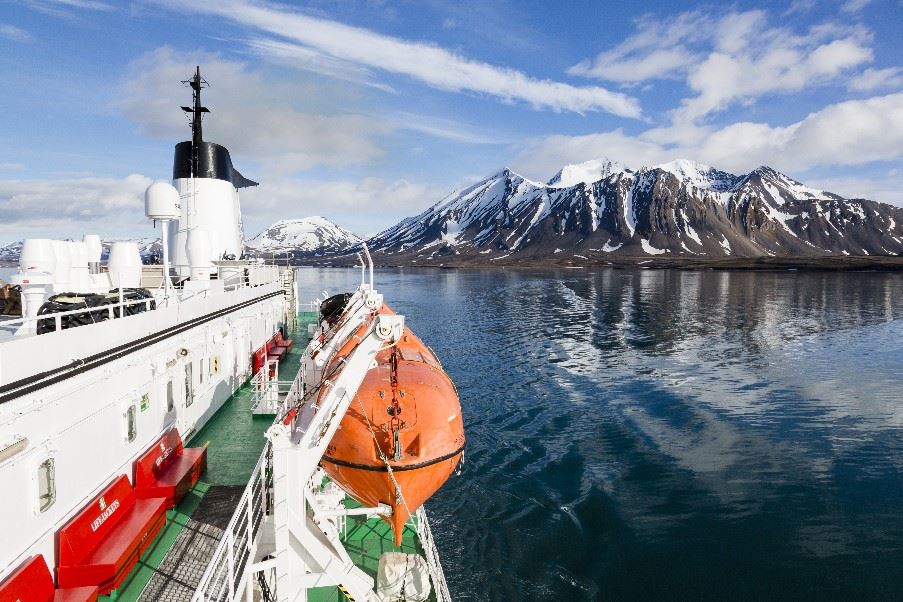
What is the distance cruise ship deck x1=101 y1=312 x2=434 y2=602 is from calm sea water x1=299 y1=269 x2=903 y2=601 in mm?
2769

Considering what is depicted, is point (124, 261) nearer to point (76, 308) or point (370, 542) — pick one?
point (76, 308)

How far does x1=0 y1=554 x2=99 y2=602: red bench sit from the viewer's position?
7.19m

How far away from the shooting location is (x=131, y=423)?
436 inches

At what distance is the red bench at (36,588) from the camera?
23.6 ft

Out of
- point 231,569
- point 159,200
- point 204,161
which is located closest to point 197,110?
point 204,161

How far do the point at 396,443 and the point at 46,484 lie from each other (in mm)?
5469

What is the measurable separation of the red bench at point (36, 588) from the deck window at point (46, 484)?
74 centimetres

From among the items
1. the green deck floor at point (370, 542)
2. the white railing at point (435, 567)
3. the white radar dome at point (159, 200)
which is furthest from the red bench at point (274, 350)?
the white railing at point (435, 567)

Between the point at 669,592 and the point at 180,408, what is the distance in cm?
1337

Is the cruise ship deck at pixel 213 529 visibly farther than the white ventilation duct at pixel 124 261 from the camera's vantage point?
No

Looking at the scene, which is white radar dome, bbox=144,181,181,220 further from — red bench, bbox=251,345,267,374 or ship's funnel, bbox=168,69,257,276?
ship's funnel, bbox=168,69,257,276

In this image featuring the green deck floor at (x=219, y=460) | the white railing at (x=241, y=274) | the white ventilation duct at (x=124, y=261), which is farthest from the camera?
the white railing at (x=241, y=274)

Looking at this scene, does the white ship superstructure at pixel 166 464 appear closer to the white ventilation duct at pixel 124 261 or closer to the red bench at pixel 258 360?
the white ventilation duct at pixel 124 261

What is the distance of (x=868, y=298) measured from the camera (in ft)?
249
